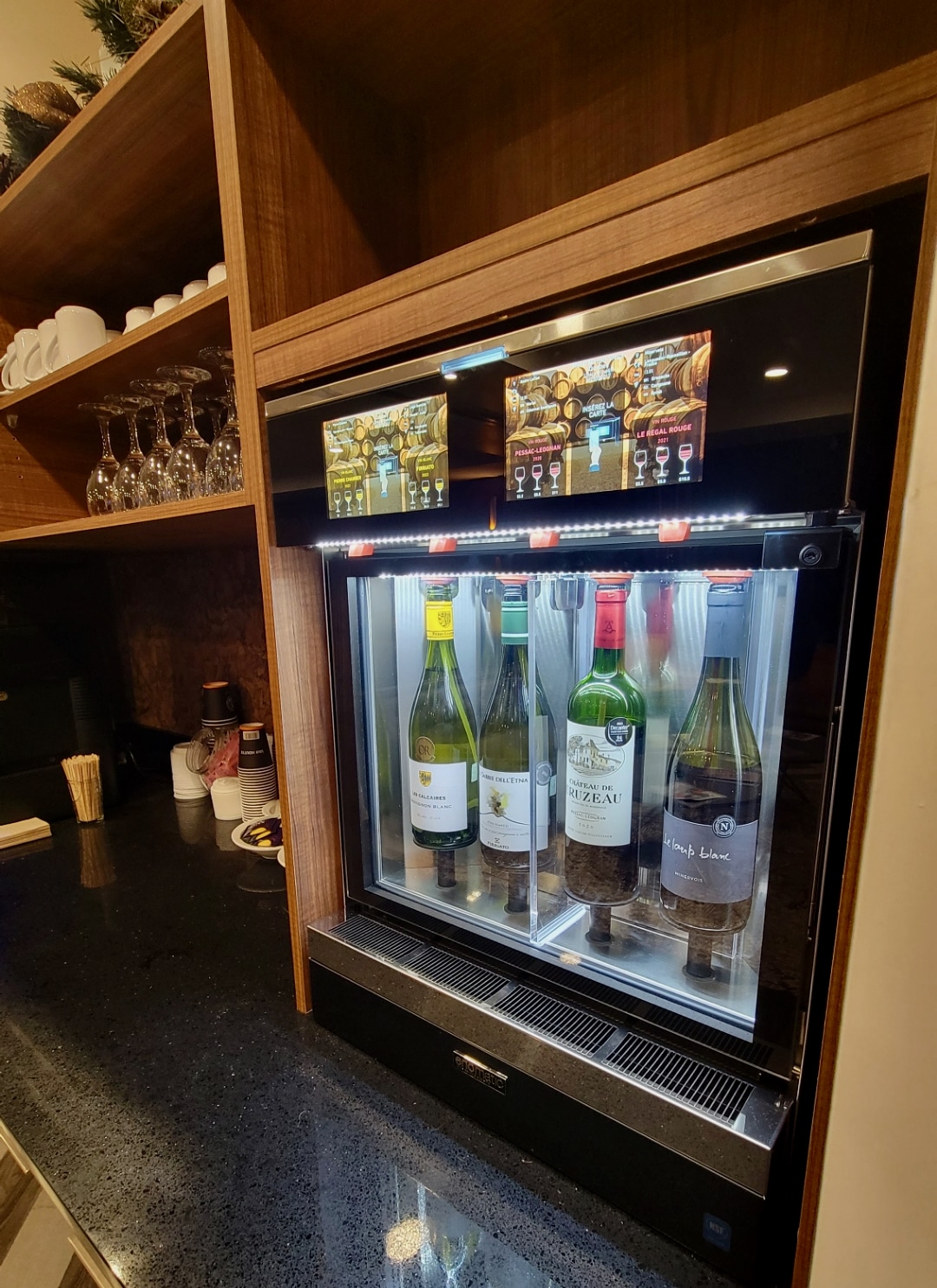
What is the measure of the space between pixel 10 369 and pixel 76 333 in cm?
28

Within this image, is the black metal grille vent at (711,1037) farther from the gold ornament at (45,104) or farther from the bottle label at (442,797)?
the gold ornament at (45,104)

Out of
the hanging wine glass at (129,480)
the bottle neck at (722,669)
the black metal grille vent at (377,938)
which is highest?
the hanging wine glass at (129,480)

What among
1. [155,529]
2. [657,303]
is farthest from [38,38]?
[657,303]

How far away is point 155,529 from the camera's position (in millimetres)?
938

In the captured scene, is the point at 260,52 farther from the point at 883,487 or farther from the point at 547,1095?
the point at 547,1095

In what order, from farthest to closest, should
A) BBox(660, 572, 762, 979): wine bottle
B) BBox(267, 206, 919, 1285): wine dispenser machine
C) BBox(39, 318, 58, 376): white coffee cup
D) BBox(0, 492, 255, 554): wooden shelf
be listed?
BBox(39, 318, 58, 376): white coffee cup → BBox(0, 492, 255, 554): wooden shelf → BBox(660, 572, 762, 979): wine bottle → BBox(267, 206, 919, 1285): wine dispenser machine

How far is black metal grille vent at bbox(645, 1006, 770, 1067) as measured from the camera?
0.46 m

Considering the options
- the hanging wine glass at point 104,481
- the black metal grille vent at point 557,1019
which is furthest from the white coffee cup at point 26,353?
the black metal grille vent at point 557,1019

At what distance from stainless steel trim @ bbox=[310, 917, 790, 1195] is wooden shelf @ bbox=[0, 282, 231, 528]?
2.52 ft

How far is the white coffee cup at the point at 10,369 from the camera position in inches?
46.7

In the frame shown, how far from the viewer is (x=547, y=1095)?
1.69ft

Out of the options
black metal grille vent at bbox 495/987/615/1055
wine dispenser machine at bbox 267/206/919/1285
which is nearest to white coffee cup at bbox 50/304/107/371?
wine dispenser machine at bbox 267/206/919/1285

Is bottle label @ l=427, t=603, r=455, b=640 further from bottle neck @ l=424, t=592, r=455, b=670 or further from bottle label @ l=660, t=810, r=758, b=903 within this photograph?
bottle label @ l=660, t=810, r=758, b=903

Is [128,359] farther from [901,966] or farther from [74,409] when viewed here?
[901,966]
